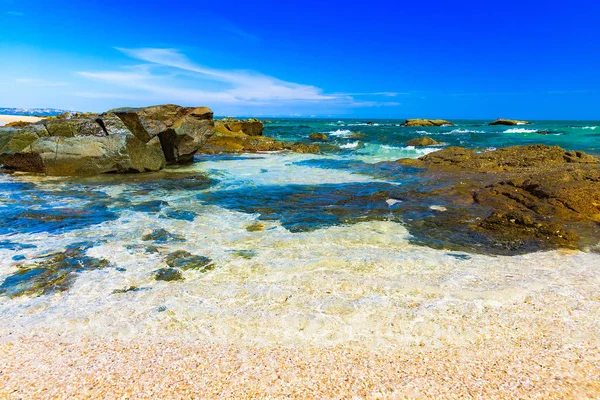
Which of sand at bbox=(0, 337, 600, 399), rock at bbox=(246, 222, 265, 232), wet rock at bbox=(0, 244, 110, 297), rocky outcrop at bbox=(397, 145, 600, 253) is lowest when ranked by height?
rock at bbox=(246, 222, 265, 232)

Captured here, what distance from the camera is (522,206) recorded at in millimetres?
8883

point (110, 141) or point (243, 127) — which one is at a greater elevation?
point (243, 127)

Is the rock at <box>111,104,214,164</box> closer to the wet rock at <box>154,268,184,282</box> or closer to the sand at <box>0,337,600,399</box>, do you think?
the wet rock at <box>154,268,184,282</box>

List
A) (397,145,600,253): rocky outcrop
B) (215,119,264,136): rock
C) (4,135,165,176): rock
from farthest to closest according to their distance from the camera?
(215,119,264,136): rock → (4,135,165,176): rock → (397,145,600,253): rocky outcrop

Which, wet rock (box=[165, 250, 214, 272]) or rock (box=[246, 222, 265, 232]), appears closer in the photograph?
wet rock (box=[165, 250, 214, 272])

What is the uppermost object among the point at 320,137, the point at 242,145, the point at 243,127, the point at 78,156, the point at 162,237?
the point at 243,127

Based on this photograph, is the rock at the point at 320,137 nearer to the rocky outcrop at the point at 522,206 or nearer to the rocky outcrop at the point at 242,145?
the rocky outcrop at the point at 242,145

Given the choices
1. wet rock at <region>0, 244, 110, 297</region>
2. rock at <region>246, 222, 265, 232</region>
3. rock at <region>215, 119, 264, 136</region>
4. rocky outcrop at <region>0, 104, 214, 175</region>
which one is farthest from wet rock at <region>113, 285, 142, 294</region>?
rock at <region>215, 119, 264, 136</region>

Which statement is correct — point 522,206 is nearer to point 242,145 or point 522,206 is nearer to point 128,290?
point 128,290

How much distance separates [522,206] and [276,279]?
22.3 ft

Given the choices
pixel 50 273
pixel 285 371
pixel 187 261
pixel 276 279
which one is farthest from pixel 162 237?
pixel 285 371

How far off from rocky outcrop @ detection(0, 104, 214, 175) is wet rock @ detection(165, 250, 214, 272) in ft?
31.8

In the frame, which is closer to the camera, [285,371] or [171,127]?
[285,371]

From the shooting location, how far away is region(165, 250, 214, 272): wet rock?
17.8 ft
